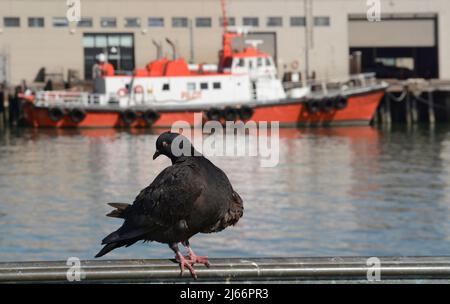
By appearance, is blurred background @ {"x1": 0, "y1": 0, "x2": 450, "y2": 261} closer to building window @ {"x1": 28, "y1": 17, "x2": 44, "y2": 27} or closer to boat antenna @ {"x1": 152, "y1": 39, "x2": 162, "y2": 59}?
building window @ {"x1": 28, "y1": 17, "x2": 44, "y2": 27}

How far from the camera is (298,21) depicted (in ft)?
176

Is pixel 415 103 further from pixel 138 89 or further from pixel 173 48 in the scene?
pixel 138 89

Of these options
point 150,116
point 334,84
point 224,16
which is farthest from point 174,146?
point 334,84

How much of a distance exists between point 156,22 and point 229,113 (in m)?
8.90

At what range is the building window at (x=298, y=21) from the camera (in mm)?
53625

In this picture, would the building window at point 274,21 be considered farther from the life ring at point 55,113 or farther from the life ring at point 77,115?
the life ring at point 55,113

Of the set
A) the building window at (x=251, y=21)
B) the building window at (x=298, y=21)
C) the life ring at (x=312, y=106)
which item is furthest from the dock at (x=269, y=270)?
the building window at (x=298, y=21)

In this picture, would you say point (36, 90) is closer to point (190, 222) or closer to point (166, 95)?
point (166, 95)

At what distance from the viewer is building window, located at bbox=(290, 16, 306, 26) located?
2111 inches

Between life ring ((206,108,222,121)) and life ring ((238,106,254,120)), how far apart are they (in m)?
0.94

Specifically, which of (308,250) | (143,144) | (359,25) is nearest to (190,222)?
(308,250)

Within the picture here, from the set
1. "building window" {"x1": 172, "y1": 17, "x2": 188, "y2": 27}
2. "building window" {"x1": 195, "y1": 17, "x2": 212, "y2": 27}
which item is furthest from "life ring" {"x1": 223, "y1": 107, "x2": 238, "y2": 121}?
"building window" {"x1": 172, "y1": 17, "x2": 188, "y2": 27}

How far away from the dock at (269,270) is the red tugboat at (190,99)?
42.5 meters
